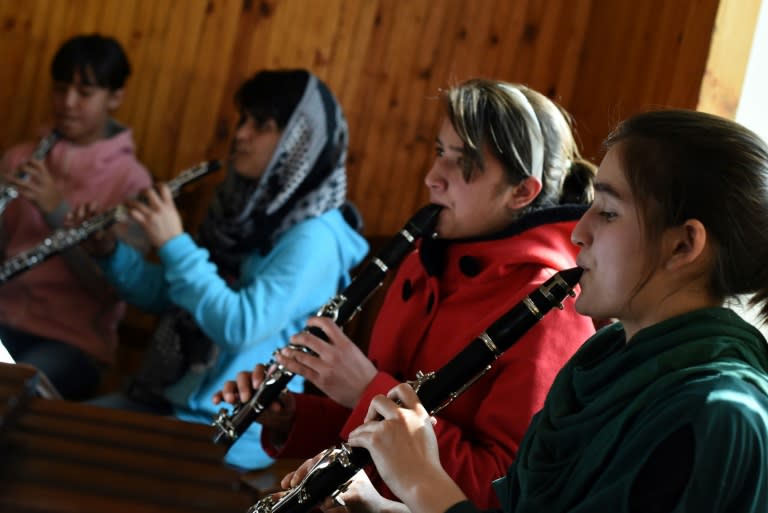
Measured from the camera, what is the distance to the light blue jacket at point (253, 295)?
239cm

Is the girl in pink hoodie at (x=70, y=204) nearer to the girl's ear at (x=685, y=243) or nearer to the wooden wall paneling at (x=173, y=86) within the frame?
Result: the wooden wall paneling at (x=173, y=86)

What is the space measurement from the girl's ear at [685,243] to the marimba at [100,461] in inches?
21.2

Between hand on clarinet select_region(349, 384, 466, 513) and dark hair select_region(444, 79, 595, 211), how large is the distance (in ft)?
1.78

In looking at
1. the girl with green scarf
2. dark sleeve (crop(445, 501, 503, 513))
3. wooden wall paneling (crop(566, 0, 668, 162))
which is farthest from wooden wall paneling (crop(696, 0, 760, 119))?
dark sleeve (crop(445, 501, 503, 513))

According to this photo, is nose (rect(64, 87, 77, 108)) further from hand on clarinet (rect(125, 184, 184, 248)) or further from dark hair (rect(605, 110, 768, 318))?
dark hair (rect(605, 110, 768, 318))

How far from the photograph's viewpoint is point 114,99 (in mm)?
3217

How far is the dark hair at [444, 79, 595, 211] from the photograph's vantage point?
175 centimetres

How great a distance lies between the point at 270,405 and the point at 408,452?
27.0 inches

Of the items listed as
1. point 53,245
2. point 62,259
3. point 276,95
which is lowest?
point 62,259

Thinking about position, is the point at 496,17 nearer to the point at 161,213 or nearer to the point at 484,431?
the point at 161,213

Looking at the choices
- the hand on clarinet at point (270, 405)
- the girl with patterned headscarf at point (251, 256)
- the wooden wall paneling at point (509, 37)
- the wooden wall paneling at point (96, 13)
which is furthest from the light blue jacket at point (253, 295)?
the wooden wall paneling at point (96, 13)

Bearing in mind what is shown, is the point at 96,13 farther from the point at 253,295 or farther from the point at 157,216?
the point at 253,295

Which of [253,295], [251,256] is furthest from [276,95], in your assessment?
[253,295]

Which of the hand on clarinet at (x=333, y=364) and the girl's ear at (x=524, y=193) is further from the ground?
the girl's ear at (x=524, y=193)
